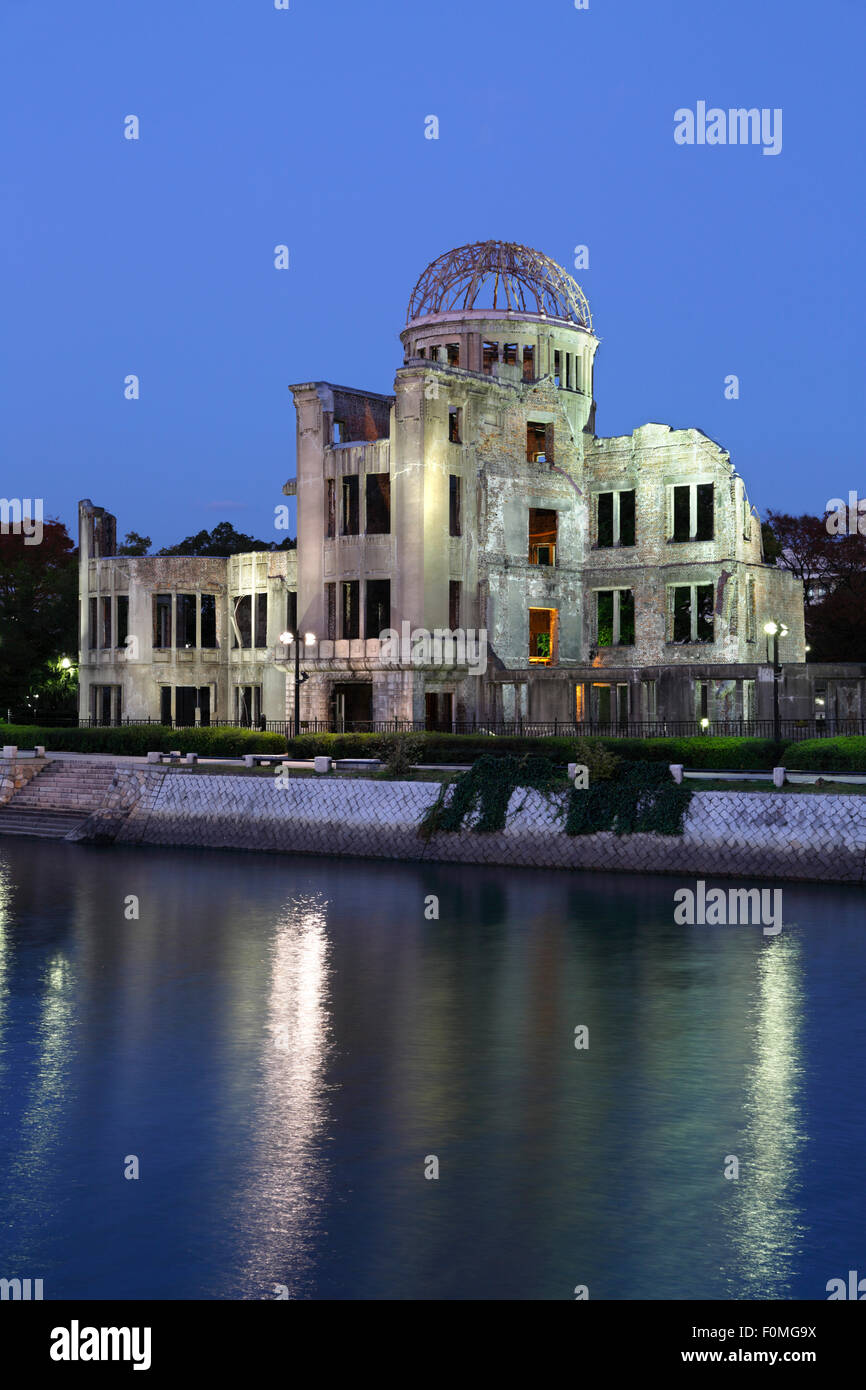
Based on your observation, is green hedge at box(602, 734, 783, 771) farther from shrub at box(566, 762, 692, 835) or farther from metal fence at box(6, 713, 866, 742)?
metal fence at box(6, 713, 866, 742)

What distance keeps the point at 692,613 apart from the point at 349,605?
1309cm

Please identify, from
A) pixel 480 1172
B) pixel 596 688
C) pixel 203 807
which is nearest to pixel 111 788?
pixel 203 807

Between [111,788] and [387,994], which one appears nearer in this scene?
[387,994]

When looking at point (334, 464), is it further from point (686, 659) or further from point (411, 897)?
point (411, 897)

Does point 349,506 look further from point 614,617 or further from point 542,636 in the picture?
point 614,617

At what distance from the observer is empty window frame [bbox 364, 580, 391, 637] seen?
174ft

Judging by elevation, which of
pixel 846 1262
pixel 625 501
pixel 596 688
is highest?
pixel 625 501

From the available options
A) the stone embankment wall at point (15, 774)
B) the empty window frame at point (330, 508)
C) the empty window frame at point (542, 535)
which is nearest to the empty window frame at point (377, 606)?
the empty window frame at point (330, 508)

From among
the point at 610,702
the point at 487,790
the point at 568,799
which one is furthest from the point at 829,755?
the point at 610,702

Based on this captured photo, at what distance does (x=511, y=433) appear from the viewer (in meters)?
55.9

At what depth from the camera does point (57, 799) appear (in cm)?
4512

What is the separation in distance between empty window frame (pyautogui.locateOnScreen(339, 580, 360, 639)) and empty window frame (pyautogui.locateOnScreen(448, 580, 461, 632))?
3.45 m

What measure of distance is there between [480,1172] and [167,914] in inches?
643

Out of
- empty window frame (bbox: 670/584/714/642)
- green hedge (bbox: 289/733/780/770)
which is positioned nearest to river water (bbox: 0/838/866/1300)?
green hedge (bbox: 289/733/780/770)
